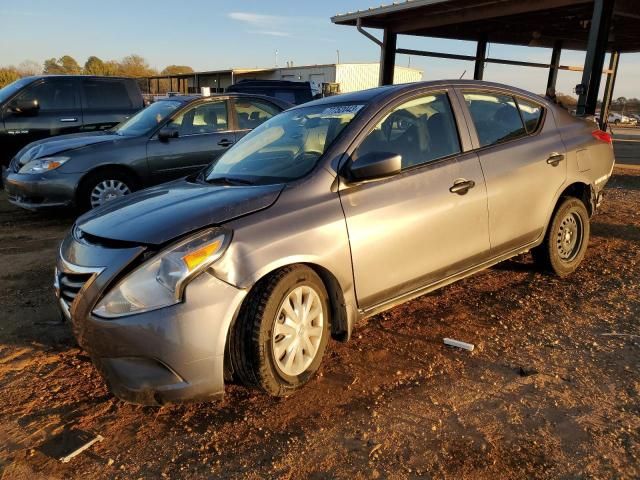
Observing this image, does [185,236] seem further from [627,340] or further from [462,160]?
[627,340]

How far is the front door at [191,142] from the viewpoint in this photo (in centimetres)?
695

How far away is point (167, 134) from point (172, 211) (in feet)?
14.0

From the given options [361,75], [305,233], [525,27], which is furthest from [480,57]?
[361,75]

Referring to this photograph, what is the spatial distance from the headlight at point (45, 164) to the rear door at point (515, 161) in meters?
5.03

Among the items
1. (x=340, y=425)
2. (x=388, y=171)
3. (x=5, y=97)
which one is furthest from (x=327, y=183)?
(x=5, y=97)

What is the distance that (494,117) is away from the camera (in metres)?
4.11

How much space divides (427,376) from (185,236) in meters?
1.62

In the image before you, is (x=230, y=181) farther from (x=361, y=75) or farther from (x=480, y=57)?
(x=361, y=75)

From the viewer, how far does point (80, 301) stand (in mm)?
2615

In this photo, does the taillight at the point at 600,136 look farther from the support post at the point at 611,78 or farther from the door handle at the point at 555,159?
the support post at the point at 611,78

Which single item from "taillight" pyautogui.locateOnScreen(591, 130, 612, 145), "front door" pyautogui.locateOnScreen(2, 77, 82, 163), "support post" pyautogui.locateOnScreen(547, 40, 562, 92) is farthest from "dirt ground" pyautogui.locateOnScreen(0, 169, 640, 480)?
"support post" pyautogui.locateOnScreen(547, 40, 562, 92)

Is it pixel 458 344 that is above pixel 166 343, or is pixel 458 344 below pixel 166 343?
below

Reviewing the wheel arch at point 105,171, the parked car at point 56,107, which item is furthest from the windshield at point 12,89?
the wheel arch at point 105,171

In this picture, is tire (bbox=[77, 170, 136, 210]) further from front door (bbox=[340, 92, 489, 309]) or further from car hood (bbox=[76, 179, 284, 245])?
front door (bbox=[340, 92, 489, 309])
